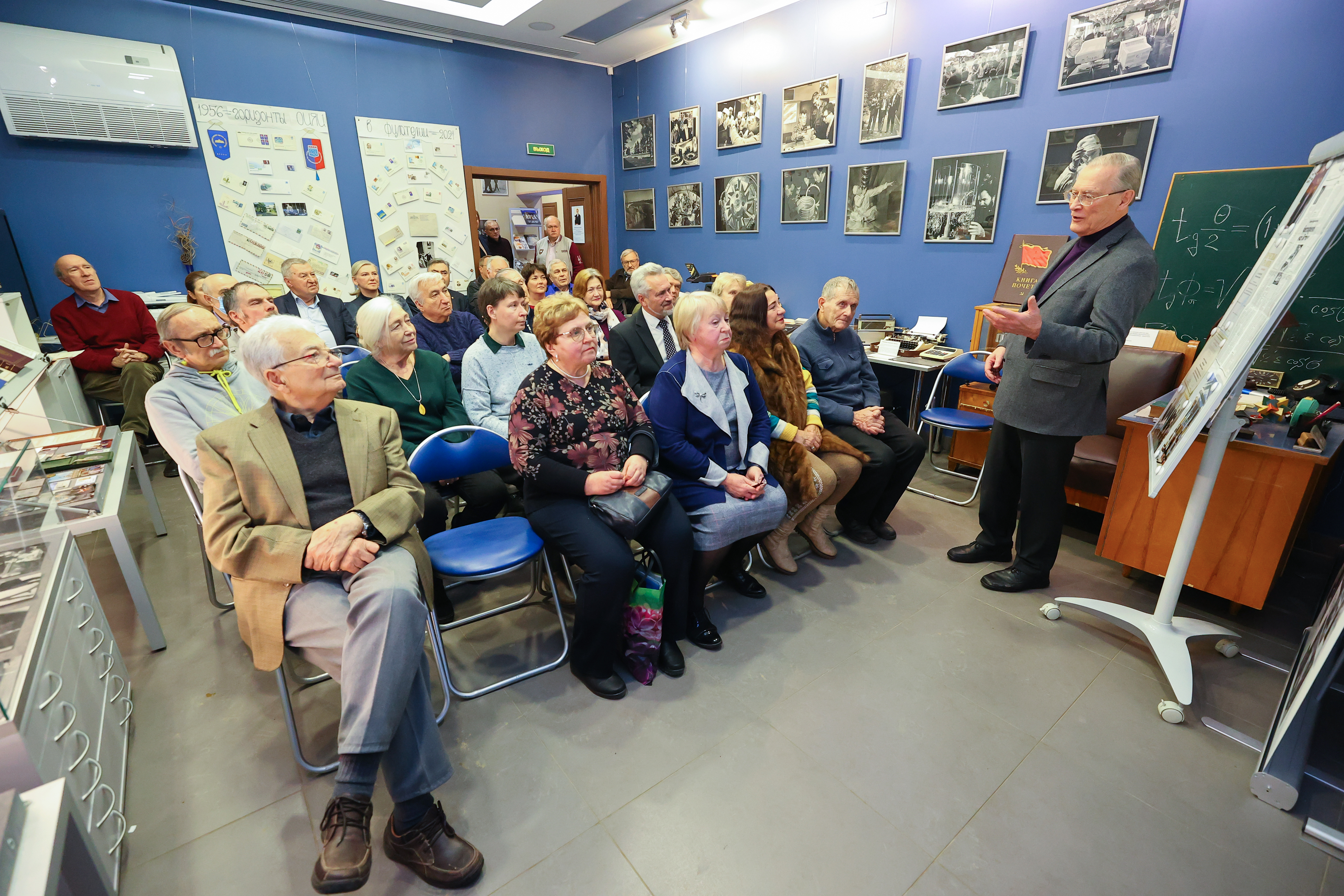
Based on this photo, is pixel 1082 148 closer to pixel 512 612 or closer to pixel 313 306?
pixel 512 612

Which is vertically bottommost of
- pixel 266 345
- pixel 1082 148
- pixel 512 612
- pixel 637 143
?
pixel 512 612

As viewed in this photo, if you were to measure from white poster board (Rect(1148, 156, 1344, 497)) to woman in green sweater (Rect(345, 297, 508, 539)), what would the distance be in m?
2.69

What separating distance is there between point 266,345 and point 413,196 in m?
5.54

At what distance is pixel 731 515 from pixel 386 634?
1.34 m

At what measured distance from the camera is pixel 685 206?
6.92m

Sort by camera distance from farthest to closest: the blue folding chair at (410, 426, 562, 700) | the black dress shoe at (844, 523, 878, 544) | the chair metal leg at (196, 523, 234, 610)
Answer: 1. the black dress shoe at (844, 523, 878, 544)
2. the chair metal leg at (196, 523, 234, 610)
3. the blue folding chair at (410, 426, 562, 700)

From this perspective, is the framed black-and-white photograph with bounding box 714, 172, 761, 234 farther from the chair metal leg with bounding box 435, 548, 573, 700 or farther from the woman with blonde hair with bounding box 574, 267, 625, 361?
the chair metal leg with bounding box 435, 548, 573, 700

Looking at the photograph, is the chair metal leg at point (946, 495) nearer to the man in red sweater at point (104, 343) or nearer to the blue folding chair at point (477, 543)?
the blue folding chair at point (477, 543)

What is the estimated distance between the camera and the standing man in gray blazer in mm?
2244

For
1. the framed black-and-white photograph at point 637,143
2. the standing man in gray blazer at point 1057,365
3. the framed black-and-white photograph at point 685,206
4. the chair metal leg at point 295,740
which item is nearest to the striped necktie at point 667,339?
the standing man in gray blazer at point 1057,365

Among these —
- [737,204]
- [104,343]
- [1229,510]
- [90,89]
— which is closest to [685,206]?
[737,204]

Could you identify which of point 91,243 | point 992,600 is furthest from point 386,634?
point 91,243

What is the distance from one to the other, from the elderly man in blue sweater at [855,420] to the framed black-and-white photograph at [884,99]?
2.44 meters

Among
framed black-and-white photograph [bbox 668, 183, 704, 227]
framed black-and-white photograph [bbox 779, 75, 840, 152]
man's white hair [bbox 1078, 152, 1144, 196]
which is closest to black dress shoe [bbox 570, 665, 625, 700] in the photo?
man's white hair [bbox 1078, 152, 1144, 196]
